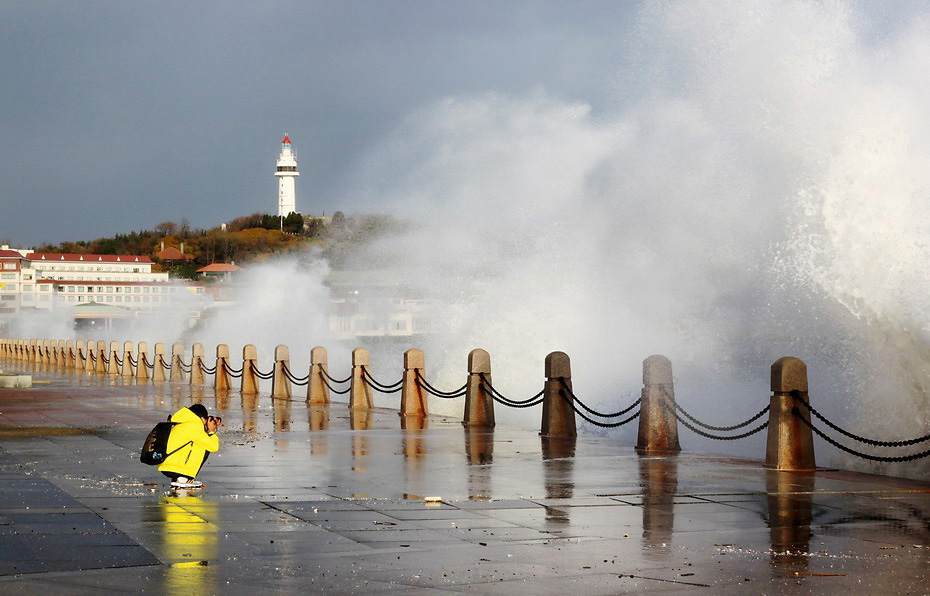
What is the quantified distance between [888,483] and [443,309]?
32.6 m

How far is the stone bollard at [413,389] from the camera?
2077 centimetres

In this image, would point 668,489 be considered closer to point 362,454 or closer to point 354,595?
point 362,454

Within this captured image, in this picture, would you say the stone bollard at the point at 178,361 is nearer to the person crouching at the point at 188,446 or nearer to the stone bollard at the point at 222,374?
the stone bollard at the point at 222,374

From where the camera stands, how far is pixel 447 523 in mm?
8945

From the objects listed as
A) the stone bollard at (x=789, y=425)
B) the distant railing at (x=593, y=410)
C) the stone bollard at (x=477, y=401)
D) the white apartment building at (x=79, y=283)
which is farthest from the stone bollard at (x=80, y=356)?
the white apartment building at (x=79, y=283)

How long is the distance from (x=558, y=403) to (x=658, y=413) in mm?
2253

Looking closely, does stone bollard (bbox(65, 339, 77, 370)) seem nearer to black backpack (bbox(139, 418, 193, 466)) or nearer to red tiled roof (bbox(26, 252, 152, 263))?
black backpack (bbox(139, 418, 193, 466))

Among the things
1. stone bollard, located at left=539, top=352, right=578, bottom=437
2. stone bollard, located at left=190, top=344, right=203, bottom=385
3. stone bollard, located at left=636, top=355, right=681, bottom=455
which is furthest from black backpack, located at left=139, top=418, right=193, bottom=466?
stone bollard, located at left=190, top=344, right=203, bottom=385

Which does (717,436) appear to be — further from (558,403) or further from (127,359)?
(127,359)

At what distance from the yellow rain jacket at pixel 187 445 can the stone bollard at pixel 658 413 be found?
19.3 feet

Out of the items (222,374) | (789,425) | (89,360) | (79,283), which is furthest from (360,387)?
(79,283)

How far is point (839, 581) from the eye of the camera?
703 centimetres

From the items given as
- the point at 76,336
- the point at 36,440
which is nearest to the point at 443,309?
the point at 36,440

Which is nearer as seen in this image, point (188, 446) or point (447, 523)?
point (447, 523)
